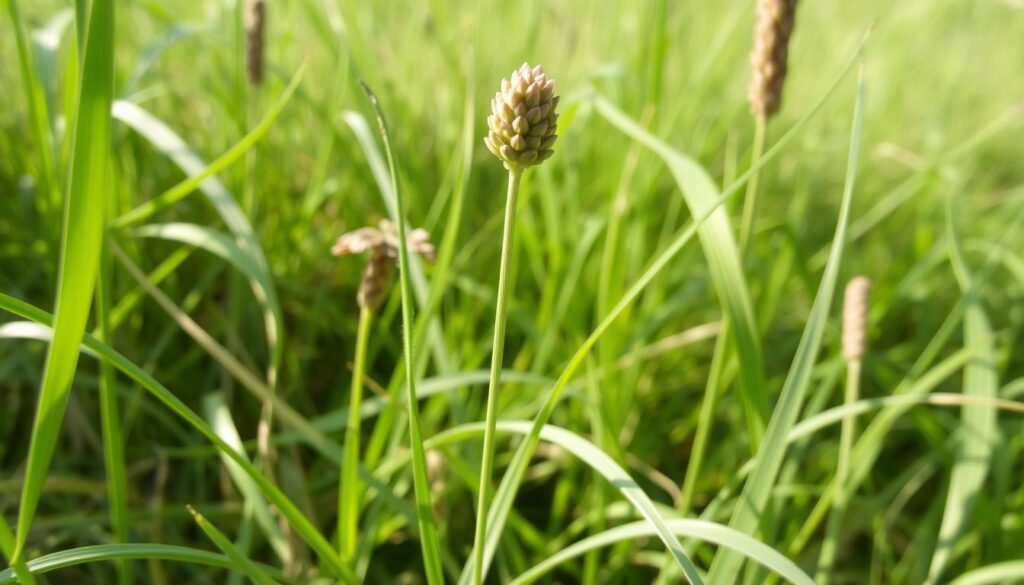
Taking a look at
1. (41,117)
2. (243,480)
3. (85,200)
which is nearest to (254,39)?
(41,117)

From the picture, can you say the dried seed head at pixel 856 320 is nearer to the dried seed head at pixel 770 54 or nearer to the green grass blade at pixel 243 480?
the dried seed head at pixel 770 54

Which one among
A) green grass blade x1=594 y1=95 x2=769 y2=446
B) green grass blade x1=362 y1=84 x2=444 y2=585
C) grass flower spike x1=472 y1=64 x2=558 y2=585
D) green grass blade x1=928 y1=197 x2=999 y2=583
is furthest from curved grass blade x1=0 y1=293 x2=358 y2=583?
green grass blade x1=928 y1=197 x2=999 y2=583

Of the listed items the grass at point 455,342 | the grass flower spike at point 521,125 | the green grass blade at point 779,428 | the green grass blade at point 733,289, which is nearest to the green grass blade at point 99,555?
the grass at point 455,342

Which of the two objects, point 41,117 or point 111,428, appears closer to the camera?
point 111,428

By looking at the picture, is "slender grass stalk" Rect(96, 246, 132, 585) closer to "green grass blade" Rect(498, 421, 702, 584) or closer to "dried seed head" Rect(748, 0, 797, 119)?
"green grass blade" Rect(498, 421, 702, 584)

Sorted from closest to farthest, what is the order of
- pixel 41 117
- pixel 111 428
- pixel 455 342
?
pixel 111 428 → pixel 41 117 → pixel 455 342

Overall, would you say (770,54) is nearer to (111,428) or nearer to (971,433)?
(971,433)
